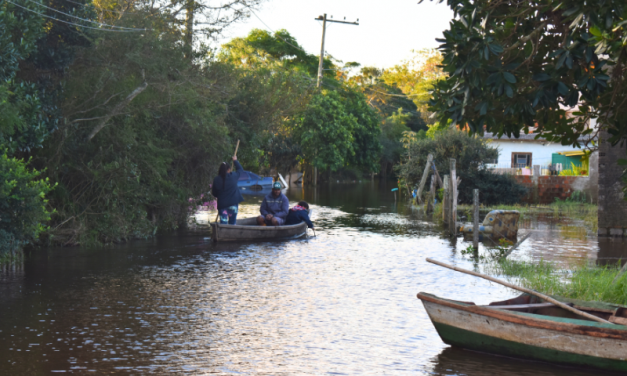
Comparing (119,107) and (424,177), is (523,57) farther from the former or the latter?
(424,177)

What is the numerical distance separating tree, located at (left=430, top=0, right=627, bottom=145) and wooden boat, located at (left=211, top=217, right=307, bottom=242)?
9721mm

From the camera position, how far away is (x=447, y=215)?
25016mm

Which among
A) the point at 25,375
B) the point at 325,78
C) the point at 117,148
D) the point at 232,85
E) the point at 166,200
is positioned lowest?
the point at 25,375

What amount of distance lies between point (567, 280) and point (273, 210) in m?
9.60

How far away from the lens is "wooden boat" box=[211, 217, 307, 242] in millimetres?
18406

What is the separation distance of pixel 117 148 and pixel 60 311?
7911 millimetres

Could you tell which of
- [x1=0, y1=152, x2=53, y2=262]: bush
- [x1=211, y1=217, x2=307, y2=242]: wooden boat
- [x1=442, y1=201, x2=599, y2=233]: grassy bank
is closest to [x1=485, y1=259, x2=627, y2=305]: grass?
[x1=211, y1=217, x2=307, y2=242]: wooden boat

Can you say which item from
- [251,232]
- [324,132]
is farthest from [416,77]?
[251,232]

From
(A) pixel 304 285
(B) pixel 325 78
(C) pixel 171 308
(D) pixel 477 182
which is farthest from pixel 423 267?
(B) pixel 325 78

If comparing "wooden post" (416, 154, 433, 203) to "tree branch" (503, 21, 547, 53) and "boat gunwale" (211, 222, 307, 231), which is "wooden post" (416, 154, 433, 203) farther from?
"tree branch" (503, 21, 547, 53)

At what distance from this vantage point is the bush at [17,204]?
1224cm

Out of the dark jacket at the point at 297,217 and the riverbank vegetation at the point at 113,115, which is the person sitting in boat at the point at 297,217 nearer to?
the dark jacket at the point at 297,217

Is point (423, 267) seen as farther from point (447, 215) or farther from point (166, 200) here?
point (447, 215)

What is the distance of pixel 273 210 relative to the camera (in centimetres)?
2045
